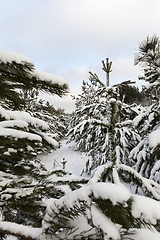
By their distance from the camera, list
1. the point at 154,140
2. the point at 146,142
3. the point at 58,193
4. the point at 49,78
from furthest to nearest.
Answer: the point at 146,142 → the point at 58,193 → the point at 154,140 → the point at 49,78

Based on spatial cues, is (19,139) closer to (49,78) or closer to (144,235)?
(49,78)

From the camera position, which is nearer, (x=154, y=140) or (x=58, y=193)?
(x=154, y=140)

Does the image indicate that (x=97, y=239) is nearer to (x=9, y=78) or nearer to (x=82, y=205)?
(x=82, y=205)

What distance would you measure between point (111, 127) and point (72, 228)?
0.91 m

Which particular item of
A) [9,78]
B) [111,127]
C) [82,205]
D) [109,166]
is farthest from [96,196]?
[9,78]

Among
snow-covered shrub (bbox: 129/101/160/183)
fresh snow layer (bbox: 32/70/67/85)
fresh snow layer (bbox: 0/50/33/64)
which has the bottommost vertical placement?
snow-covered shrub (bbox: 129/101/160/183)

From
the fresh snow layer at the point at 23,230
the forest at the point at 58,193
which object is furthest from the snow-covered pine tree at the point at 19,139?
the fresh snow layer at the point at 23,230

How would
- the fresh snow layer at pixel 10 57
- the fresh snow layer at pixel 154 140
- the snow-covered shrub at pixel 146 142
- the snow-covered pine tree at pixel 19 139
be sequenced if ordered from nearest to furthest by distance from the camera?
1. the fresh snow layer at pixel 10 57
2. the snow-covered pine tree at pixel 19 139
3. the fresh snow layer at pixel 154 140
4. the snow-covered shrub at pixel 146 142

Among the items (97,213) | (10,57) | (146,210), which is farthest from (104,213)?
(10,57)

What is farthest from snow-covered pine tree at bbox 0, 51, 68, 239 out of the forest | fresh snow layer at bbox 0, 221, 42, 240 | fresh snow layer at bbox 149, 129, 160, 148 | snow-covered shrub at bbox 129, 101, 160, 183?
snow-covered shrub at bbox 129, 101, 160, 183

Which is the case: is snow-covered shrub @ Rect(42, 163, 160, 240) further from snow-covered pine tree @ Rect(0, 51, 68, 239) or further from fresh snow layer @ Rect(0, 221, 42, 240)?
snow-covered pine tree @ Rect(0, 51, 68, 239)

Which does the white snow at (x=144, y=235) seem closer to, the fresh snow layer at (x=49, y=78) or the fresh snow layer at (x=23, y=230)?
the fresh snow layer at (x=23, y=230)

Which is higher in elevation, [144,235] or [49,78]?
[49,78]

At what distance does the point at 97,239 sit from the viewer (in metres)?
0.80
